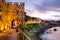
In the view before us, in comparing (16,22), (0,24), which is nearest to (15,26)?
(16,22)

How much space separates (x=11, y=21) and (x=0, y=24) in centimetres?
191

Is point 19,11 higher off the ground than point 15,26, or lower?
higher

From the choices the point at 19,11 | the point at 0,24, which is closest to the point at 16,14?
the point at 19,11

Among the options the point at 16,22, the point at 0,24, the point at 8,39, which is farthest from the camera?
the point at 16,22

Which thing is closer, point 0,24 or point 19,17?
point 0,24

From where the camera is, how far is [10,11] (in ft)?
25.5

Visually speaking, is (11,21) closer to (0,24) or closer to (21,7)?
(21,7)

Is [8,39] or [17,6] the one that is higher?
[17,6]

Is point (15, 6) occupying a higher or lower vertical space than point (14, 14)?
higher

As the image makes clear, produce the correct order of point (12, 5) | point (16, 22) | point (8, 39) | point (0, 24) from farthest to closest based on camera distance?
point (16, 22) → point (12, 5) → point (0, 24) → point (8, 39)

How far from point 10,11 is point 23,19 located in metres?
0.79

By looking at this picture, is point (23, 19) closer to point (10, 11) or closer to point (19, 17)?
point (19, 17)

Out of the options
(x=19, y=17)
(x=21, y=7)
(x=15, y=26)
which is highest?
(x=21, y=7)

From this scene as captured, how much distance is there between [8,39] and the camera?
4.33 meters
